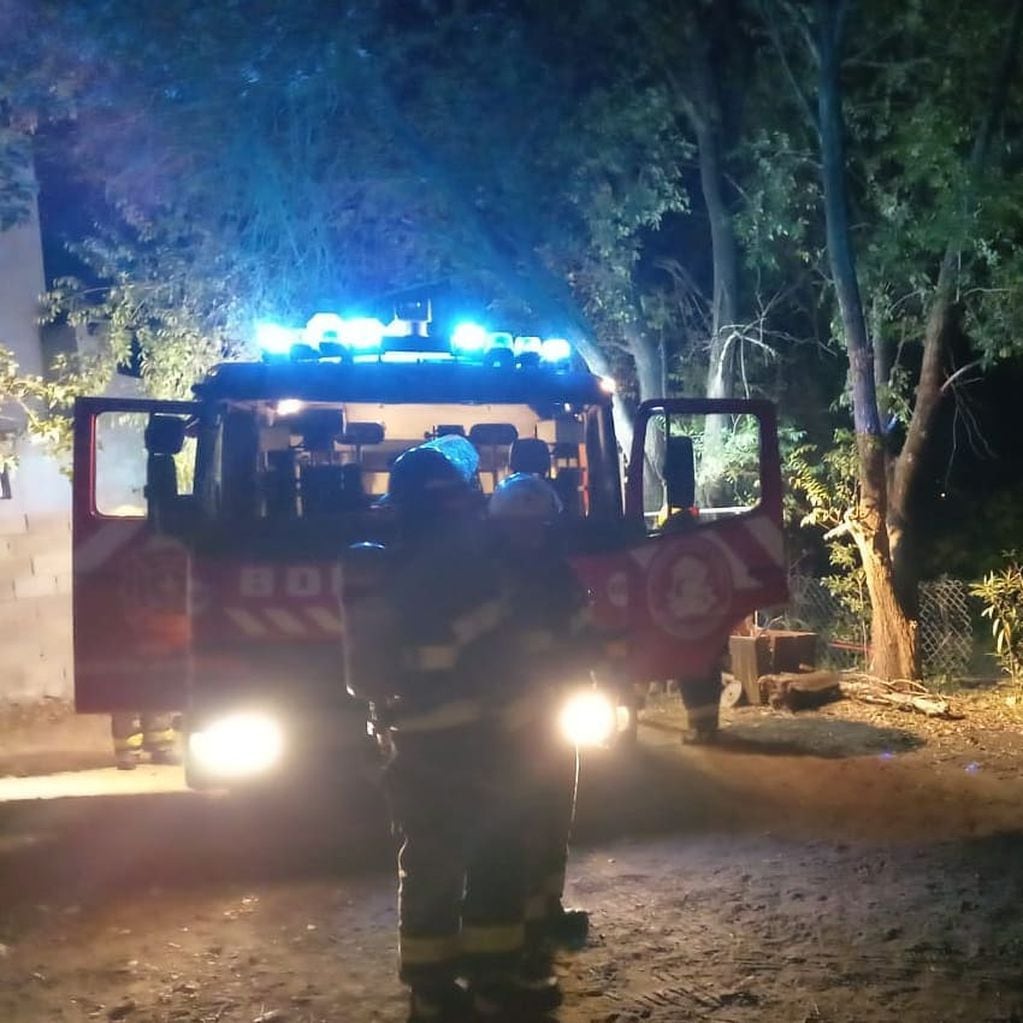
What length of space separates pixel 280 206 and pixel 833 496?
558 centimetres

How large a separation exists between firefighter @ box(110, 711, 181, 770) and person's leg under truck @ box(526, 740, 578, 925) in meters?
2.85

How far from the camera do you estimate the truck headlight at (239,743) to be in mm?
5191

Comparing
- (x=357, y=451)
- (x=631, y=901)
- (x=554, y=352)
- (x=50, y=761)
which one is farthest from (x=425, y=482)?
(x=50, y=761)

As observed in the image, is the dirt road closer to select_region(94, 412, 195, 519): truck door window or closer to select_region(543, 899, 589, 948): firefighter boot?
select_region(543, 899, 589, 948): firefighter boot

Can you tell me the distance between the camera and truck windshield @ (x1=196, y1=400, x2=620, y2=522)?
562 cm

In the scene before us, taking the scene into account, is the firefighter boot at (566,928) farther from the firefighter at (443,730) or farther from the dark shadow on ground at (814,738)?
the dark shadow on ground at (814,738)

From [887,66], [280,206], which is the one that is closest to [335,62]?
[280,206]

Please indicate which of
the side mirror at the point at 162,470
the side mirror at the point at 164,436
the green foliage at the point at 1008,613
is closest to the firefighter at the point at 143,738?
the side mirror at the point at 162,470

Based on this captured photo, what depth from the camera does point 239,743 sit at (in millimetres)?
5211

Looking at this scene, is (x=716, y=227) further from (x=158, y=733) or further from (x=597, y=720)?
(x=158, y=733)

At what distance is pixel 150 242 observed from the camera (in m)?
12.6

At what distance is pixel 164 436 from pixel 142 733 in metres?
2.09

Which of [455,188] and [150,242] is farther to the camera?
[150,242]

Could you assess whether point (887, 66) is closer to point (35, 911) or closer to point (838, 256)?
point (838, 256)
